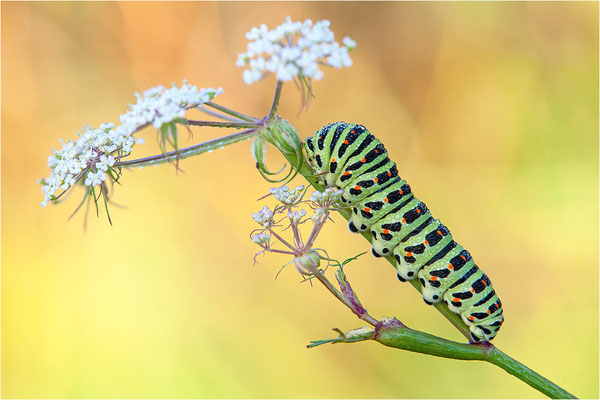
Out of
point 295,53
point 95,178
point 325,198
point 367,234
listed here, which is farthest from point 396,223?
point 95,178

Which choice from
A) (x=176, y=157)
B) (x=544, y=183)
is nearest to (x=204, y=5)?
(x=544, y=183)

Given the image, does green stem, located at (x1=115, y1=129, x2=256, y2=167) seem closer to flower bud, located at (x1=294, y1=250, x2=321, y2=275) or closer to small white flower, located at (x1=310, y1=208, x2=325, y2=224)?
small white flower, located at (x1=310, y1=208, x2=325, y2=224)

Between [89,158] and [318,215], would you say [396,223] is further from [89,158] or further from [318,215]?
[89,158]

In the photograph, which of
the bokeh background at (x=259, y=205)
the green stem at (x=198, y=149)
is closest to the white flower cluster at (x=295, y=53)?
the green stem at (x=198, y=149)

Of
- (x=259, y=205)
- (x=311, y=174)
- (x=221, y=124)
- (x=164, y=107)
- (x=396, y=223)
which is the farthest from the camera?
(x=259, y=205)

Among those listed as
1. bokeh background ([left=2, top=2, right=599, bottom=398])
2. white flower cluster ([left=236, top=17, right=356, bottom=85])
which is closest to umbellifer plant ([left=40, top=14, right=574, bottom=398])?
white flower cluster ([left=236, top=17, right=356, bottom=85])

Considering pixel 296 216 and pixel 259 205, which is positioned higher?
pixel 259 205
